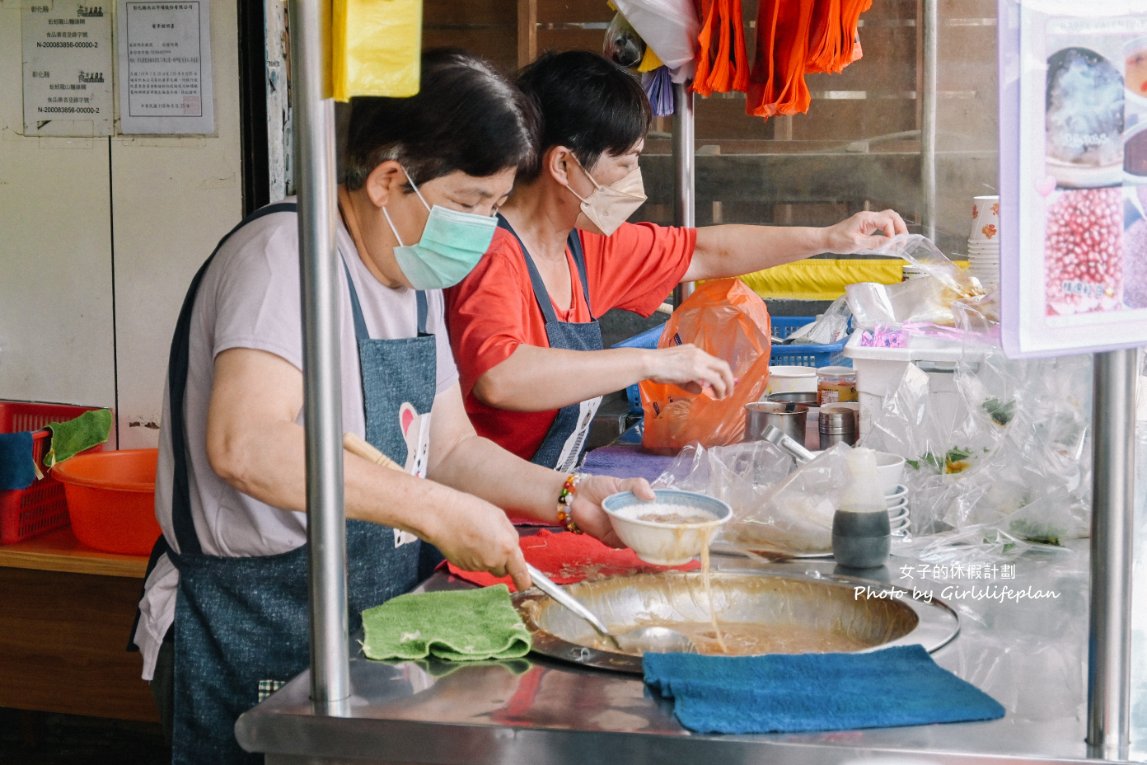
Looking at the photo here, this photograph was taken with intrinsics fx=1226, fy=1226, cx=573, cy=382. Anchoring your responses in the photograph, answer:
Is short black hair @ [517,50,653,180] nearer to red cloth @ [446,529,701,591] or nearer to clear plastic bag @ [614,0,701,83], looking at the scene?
clear plastic bag @ [614,0,701,83]

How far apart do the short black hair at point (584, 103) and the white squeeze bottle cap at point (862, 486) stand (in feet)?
4.31

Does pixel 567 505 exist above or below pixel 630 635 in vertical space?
above

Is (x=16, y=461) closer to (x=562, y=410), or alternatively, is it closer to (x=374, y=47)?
(x=562, y=410)

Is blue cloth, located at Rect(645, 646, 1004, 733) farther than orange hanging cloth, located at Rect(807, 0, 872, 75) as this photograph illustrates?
No

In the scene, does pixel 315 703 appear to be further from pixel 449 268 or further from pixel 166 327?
pixel 166 327

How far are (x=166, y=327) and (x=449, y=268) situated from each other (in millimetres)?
2350

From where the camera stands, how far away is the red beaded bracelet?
2098 mm

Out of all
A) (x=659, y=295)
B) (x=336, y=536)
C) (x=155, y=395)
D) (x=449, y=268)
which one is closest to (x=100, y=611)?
(x=155, y=395)

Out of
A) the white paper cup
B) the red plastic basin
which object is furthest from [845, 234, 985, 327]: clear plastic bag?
the red plastic basin

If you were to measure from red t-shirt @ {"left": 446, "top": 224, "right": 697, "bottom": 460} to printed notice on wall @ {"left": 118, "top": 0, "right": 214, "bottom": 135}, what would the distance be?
4.73 feet

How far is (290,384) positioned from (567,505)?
59cm

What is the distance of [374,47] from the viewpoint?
120 cm

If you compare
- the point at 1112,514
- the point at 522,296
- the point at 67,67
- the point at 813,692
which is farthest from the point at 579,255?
the point at 1112,514

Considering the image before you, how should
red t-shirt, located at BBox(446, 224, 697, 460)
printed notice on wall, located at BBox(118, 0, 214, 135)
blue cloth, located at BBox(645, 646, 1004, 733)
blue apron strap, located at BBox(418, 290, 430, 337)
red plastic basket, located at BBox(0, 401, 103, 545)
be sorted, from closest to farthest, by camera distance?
blue cloth, located at BBox(645, 646, 1004, 733) → blue apron strap, located at BBox(418, 290, 430, 337) → red t-shirt, located at BBox(446, 224, 697, 460) → red plastic basket, located at BBox(0, 401, 103, 545) → printed notice on wall, located at BBox(118, 0, 214, 135)
